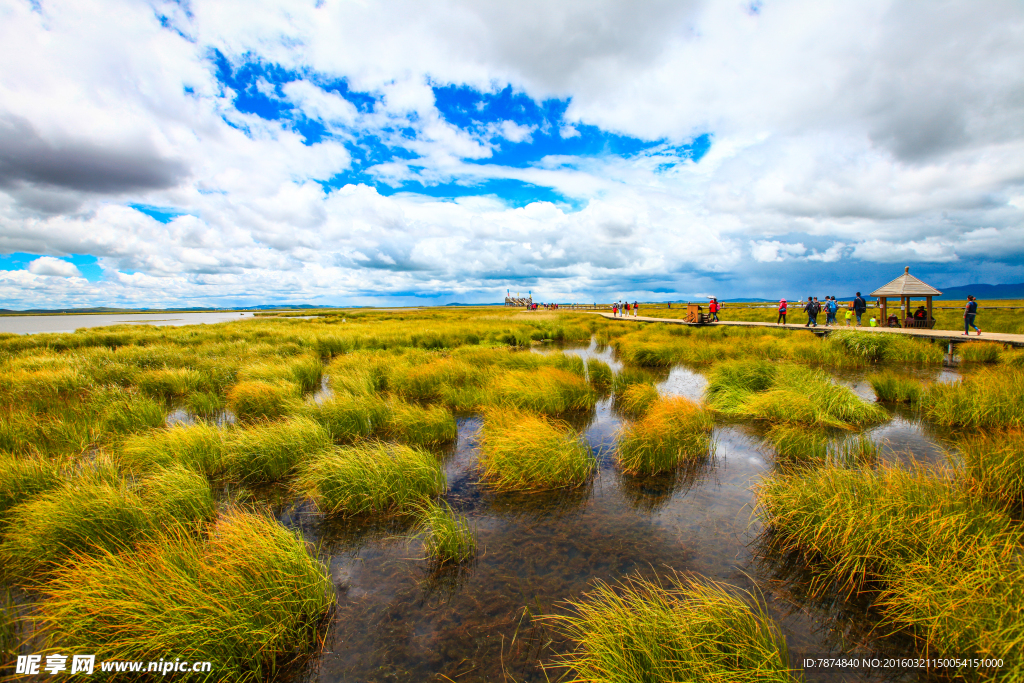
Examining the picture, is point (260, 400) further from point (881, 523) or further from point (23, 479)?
point (881, 523)

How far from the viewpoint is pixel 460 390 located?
1130 centimetres

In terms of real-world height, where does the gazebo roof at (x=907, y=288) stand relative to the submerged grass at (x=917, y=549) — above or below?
above

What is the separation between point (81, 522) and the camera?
430cm

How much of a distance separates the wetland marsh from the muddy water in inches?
1.1

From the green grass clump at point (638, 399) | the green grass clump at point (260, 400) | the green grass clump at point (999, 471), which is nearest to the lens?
the green grass clump at point (999, 471)

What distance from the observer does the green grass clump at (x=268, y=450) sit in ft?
21.9

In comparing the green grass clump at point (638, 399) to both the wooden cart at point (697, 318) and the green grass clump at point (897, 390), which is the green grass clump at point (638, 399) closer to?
the green grass clump at point (897, 390)

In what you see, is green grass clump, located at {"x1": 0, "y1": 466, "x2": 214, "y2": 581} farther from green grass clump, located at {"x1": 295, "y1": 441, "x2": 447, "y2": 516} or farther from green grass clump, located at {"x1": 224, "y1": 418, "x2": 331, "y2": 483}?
green grass clump, located at {"x1": 224, "y1": 418, "x2": 331, "y2": 483}

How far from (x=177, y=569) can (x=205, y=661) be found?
0.85m

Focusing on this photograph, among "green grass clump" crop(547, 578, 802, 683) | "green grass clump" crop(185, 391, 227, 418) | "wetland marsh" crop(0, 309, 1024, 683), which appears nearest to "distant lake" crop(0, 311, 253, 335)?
"green grass clump" crop(185, 391, 227, 418)

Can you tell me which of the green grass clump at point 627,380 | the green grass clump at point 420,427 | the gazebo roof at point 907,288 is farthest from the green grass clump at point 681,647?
the gazebo roof at point 907,288

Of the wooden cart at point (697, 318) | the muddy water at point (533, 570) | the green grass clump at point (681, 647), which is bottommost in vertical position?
the muddy water at point (533, 570)

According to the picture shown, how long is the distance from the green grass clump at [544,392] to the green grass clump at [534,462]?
8.29ft

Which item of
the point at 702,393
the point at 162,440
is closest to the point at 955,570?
the point at 702,393
